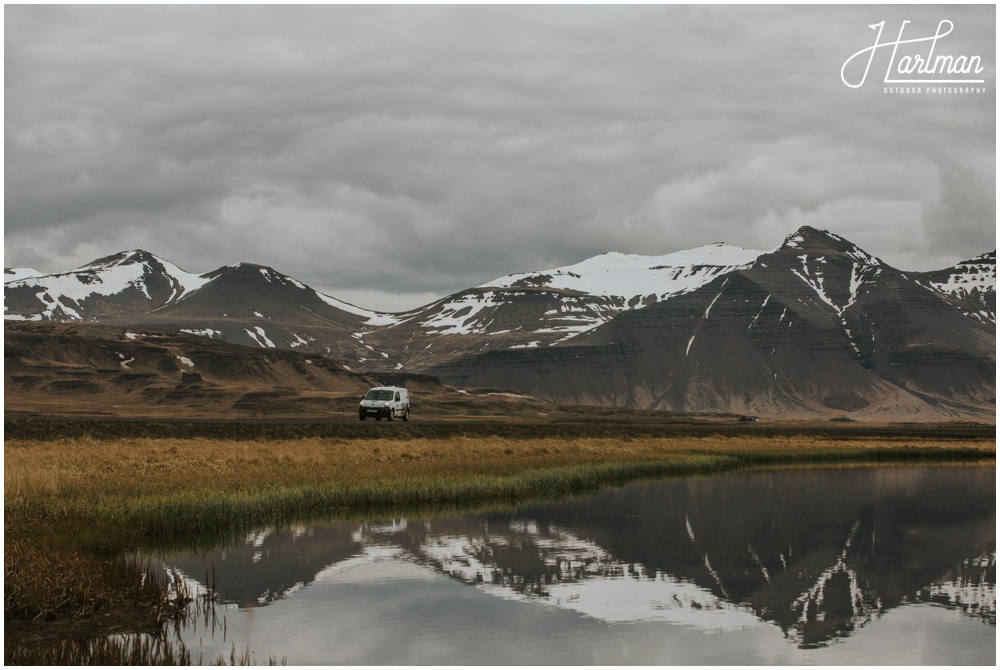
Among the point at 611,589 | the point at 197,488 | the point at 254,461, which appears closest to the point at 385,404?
the point at 254,461

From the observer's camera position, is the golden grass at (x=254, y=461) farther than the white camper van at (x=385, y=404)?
No

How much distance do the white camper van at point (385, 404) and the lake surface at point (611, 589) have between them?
Result: 35920mm

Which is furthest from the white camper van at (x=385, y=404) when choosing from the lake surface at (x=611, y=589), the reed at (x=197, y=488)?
the lake surface at (x=611, y=589)

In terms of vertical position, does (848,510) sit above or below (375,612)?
above

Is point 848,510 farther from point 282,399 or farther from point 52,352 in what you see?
point 52,352

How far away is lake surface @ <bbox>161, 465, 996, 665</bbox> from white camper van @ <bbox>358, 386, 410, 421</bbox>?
35920 millimetres

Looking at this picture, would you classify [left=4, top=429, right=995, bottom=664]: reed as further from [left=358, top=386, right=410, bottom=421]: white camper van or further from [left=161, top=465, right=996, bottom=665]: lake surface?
[left=358, top=386, right=410, bottom=421]: white camper van

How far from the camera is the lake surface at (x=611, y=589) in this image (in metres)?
21.8

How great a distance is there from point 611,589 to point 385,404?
5406 cm

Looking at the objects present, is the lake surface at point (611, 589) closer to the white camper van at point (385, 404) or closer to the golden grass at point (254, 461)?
the golden grass at point (254, 461)

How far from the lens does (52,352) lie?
191 meters

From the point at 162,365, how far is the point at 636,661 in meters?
184

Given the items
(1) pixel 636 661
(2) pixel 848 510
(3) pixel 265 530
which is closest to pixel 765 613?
(1) pixel 636 661

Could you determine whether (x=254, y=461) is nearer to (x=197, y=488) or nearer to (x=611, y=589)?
(x=197, y=488)
